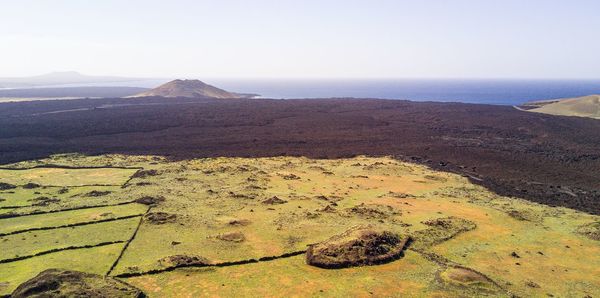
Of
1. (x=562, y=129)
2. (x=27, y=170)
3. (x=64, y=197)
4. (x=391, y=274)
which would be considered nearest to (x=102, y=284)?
(x=391, y=274)

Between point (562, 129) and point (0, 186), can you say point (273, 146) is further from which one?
point (562, 129)

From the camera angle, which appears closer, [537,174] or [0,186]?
[0,186]

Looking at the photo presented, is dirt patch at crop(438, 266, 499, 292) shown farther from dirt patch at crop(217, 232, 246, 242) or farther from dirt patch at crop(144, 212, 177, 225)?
dirt patch at crop(144, 212, 177, 225)

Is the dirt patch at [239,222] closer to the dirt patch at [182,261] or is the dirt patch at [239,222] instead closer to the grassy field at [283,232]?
the grassy field at [283,232]

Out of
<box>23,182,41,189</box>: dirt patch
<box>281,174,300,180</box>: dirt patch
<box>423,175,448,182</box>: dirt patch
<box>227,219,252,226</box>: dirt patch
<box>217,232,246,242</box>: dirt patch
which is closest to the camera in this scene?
<box>217,232,246,242</box>: dirt patch

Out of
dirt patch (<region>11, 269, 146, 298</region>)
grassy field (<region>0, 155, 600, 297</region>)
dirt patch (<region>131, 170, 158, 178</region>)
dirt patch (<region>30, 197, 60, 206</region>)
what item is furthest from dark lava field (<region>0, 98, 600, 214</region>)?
dirt patch (<region>11, 269, 146, 298</region>)

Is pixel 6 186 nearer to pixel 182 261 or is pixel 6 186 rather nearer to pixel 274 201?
pixel 274 201
